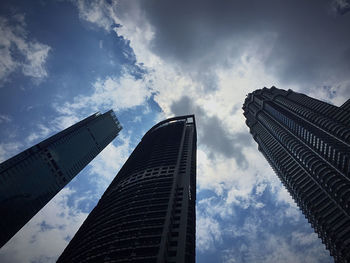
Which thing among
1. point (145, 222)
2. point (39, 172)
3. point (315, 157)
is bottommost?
point (145, 222)

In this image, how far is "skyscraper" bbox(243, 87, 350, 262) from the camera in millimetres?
74000

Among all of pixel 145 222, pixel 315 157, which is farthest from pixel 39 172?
pixel 315 157

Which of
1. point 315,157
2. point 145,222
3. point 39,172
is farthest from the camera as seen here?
point 39,172

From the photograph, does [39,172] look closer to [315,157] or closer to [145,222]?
[145,222]

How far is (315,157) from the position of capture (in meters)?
94.3

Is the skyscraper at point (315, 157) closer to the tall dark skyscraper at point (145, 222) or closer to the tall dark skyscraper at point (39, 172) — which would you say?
the tall dark skyscraper at point (145, 222)

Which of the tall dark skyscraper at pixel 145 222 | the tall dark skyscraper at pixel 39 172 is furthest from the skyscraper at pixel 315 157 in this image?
the tall dark skyscraper at pixel 39 172

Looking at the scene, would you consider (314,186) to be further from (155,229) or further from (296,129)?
(155,229)

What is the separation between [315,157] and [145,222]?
76754 mm

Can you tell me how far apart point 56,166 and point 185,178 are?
263 ft

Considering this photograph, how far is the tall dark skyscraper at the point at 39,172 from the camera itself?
95875mm

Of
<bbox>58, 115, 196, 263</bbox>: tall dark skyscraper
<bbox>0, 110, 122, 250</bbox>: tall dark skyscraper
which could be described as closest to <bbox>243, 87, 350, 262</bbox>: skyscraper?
<bbox>58, 115, 196, 263</bbox>: tall dark skyscraper

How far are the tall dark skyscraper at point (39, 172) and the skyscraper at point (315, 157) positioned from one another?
117366mm

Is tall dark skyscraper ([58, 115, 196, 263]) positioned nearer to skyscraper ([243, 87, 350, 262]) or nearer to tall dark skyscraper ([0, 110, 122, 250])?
skyscraper ([243, 87, 350, 262])
